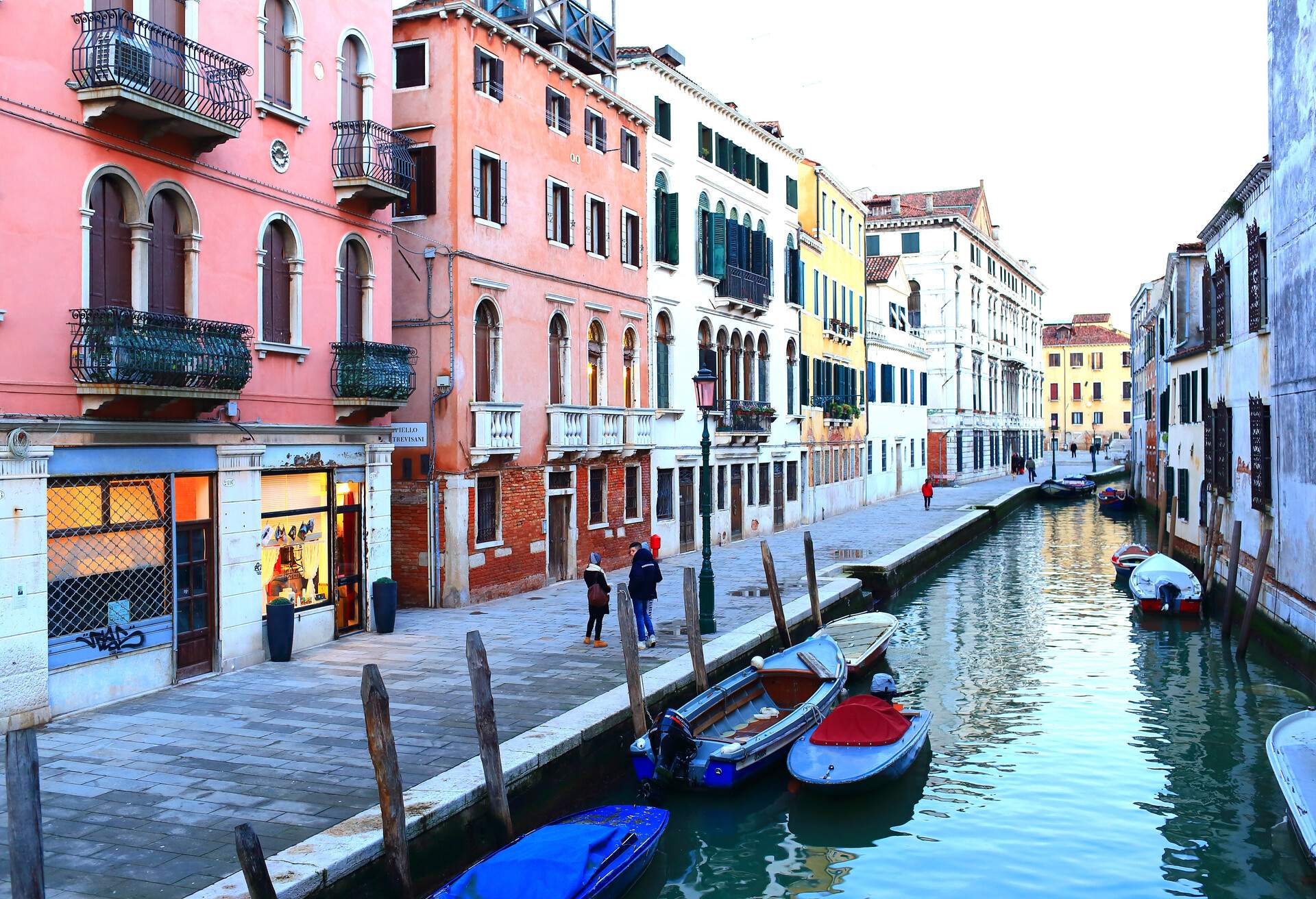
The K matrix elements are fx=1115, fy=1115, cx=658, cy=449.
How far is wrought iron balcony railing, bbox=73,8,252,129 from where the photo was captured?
11.6 metres

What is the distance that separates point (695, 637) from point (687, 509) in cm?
1485

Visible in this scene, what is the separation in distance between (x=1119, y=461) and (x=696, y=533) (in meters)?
67.2

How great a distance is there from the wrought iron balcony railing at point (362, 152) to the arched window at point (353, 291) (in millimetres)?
1059

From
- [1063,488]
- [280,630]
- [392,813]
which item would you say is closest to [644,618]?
[280,630]

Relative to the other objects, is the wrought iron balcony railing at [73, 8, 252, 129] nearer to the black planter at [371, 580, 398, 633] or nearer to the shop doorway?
the shop doorway

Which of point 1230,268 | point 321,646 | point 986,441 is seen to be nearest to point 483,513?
point 321,646

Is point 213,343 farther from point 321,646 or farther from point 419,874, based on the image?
point 419,874

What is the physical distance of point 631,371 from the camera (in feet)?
84.7

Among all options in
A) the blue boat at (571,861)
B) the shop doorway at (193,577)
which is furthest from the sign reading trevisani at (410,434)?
the blue boat at (571,861)

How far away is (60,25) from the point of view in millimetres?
11539

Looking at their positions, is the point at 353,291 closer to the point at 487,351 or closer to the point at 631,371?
the point at 487,351

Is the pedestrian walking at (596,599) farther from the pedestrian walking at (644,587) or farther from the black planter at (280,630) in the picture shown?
the black planter at (280,630)

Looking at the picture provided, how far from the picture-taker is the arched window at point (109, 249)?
1213cm

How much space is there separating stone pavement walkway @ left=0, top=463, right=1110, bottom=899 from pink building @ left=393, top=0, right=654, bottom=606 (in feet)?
7.44
